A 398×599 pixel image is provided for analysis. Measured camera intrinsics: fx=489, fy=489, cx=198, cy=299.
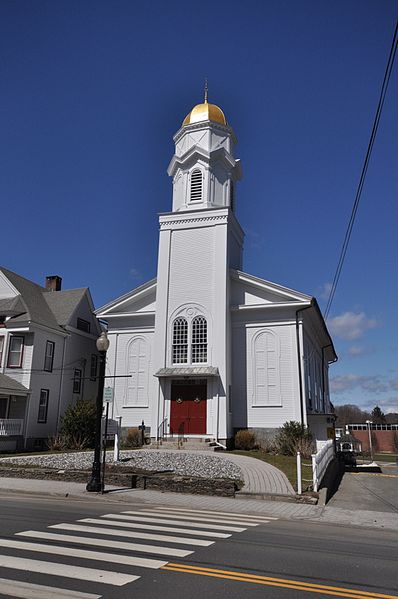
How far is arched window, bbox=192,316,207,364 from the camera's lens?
29.0 m

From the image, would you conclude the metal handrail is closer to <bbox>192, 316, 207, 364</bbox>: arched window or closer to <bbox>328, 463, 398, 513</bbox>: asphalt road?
<bbox>192, 316, 207, 364</bbox>: arched window

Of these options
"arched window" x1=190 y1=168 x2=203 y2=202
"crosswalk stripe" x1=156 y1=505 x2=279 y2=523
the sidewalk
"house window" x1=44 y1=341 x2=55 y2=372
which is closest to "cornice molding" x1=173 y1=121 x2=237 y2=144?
"arched window" x1=190 y1=168 x2=203 y2=202

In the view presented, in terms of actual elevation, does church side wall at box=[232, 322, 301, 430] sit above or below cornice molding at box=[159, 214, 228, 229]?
below

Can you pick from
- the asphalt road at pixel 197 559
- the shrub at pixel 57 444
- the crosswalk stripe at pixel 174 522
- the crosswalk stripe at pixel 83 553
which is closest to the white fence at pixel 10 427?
the shrub at pixel 57 444

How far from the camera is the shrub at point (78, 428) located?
28953mm

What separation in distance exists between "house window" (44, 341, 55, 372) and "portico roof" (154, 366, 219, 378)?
8.10 meters

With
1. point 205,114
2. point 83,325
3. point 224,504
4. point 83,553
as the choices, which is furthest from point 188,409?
point 83,553

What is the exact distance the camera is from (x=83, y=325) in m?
36.4

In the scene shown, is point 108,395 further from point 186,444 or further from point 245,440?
point 245,440

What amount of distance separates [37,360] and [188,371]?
33.2 feet

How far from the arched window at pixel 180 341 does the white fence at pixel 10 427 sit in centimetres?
993

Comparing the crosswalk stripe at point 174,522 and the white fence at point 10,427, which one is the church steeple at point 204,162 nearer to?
the white fence at point 10,427

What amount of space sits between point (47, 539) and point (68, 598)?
2.98m

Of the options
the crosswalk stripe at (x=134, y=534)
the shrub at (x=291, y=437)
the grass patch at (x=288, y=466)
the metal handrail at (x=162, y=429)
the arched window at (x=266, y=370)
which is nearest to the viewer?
the crosswalk stripe at (x=134, y=534)
